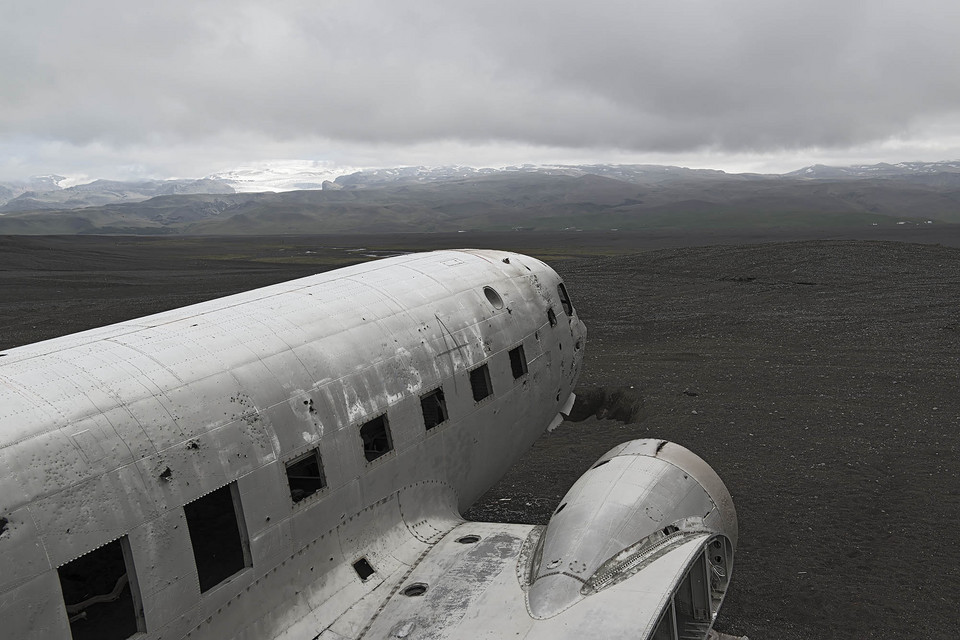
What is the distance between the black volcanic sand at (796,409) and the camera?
44.3 feet

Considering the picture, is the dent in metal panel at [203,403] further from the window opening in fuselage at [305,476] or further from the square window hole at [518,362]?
the square window hole at [518,362]

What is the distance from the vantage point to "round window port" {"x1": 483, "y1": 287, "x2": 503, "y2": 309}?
12792 millimetres

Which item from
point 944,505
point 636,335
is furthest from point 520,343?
point 636,335

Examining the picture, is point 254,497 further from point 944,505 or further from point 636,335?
point 636,335

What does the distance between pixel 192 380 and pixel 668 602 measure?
239 inches

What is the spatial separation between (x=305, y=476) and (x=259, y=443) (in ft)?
6.47

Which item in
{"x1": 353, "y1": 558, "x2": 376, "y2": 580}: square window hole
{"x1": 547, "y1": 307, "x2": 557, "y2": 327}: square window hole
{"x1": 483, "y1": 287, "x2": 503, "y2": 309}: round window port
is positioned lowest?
{"x1": 353, "y1": 558, "x2": 376, "y2": 580}: square window hole

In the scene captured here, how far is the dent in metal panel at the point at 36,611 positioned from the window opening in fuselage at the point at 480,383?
6.69 metres

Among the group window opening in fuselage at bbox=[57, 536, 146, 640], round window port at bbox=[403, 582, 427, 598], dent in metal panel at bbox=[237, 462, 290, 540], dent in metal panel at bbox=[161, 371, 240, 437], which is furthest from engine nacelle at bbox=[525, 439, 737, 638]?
window opening in fuselage at bbox=[57, 536, 146, 640]

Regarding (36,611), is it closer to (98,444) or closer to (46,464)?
(46,464)

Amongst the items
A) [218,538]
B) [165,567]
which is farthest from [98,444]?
[218,538]

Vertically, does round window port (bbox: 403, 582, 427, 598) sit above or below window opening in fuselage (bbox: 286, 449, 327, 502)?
below

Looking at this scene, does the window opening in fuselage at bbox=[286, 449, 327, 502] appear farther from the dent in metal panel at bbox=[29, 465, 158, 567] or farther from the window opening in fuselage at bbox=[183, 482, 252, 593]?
the dent in metal panel at bbox=[29, 465, 158, 567]

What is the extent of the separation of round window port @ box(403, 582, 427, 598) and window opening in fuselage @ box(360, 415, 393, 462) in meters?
1.78
